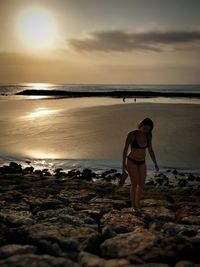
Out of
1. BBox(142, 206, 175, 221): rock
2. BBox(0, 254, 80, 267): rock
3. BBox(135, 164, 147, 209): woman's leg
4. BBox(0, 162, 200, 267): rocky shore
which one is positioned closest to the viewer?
BBox(0, 254, 80, 267): rock

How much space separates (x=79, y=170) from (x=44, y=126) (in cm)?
959

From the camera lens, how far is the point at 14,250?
4844 millimetres

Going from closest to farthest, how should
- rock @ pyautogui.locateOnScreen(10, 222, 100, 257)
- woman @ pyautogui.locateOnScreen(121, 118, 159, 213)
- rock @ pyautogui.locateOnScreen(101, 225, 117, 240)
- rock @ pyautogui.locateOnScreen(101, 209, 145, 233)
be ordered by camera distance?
rock @ pyautogui.locateOnScreen(10, 222, 100, 257) < rock @ pyautogui.locateOnScreen(101, 225, 117, 240) < rock @ pyautogui.locateOnScreen(101, 209, 145, 233) < woman @ pyautogui.locateOnScreen(121, 118, 159, 213)

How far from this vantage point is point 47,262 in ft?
14.8

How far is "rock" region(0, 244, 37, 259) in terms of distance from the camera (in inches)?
188

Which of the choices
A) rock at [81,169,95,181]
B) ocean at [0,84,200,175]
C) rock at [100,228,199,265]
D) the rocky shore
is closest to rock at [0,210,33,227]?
the rocky shore

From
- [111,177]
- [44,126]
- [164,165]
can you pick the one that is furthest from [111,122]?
[111,177]

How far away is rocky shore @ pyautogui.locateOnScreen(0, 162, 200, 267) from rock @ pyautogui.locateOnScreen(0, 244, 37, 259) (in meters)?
0.01

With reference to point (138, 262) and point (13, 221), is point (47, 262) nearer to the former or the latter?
point (138, 262)

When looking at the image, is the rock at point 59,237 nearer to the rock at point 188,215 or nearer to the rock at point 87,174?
the rock at point 188,215

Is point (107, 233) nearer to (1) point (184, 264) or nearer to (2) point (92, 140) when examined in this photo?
(1) point (184, 264)

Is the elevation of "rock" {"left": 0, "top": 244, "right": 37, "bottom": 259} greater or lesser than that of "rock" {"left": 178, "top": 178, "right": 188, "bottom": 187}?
greater

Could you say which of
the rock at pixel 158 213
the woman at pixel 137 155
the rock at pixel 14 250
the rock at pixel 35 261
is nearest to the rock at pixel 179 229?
the rock at pixel 158 213

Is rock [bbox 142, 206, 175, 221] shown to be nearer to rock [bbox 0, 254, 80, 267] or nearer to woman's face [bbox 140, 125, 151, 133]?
woman's face [bbox 140, 125, 151, 133]
